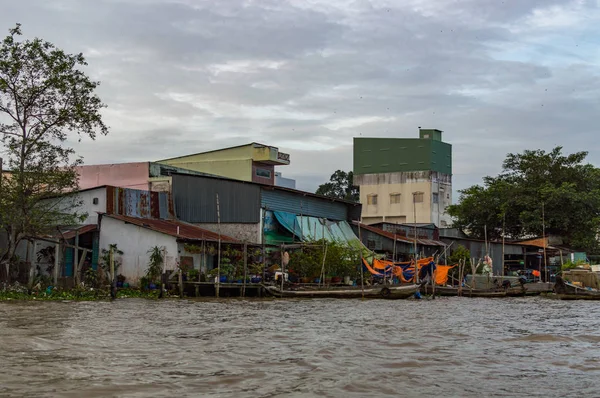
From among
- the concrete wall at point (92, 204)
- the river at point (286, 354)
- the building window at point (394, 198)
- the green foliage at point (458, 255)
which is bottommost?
the river at point (286, 354)

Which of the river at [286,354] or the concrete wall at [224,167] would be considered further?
the concrete wall at [224,167]

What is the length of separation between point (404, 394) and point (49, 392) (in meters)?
3.64

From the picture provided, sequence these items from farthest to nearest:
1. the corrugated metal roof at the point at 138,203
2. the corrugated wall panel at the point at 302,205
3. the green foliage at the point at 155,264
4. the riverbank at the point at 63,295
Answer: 1. the corrugated wall panel at the point at 302,205
2. the corrugated metal roof at the point at 138,203
3. the green foliage at the point at 155,264
4. the riverbank at the point at 63,295

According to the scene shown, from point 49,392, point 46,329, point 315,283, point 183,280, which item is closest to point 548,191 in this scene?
point 315,283

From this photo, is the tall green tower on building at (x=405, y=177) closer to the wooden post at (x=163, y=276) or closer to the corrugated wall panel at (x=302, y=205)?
the corrugated wall panel at (x=302, y=205)

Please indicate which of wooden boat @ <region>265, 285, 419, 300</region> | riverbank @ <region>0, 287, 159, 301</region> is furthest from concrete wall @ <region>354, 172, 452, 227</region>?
riverbank @ <region>0, 287, 159, 301</region>

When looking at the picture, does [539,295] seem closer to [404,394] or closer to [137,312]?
[137,312]

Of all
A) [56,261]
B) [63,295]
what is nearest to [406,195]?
[56,261]

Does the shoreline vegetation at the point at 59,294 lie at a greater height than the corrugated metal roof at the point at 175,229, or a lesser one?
lesser

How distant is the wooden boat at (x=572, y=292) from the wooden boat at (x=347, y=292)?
687 cm

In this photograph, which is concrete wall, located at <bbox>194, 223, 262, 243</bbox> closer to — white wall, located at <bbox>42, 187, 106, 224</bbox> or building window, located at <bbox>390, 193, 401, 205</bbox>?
white wall, located at <bbox>42, 187, 106, 224</bbox>

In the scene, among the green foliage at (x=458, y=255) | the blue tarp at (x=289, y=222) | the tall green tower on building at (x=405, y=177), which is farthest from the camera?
the tall green tower on building at (x=405, y=177)

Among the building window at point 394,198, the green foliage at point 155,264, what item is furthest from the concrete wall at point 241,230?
the building window at point 394,198

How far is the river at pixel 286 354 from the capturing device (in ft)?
25.3
